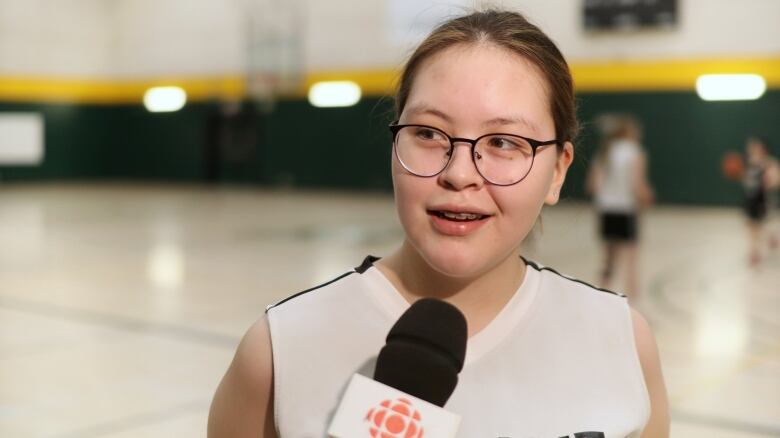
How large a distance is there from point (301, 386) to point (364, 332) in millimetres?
139

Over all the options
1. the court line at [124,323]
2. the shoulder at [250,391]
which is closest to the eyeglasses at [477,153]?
the shoulder at [250,391]

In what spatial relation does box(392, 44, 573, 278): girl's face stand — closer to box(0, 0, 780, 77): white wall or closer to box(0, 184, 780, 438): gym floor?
box(0, 184, 780, 438): gym floor

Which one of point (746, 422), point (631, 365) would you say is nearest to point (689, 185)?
point (746, 422)

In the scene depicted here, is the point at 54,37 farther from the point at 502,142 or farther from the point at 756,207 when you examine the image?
the point at 502,142

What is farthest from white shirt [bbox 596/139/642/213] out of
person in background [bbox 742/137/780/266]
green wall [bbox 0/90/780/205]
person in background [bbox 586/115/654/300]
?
green wall [bbox 0/90/780/205]

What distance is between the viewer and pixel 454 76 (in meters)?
1.58

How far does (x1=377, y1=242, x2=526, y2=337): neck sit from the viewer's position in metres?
1.68

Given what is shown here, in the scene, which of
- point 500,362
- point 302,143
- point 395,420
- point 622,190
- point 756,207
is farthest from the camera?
point 302,143

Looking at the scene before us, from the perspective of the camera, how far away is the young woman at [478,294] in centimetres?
157

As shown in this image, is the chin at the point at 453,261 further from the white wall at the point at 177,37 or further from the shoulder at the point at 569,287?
the white wall at the point at 177,37

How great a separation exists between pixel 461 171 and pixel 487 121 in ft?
0.31

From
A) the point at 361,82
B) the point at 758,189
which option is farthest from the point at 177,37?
the point at 758,189

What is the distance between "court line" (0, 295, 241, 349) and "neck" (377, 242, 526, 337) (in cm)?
524

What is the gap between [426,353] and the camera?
4.42 ft
